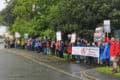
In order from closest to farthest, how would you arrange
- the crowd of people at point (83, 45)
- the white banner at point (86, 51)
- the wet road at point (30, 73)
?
the wet road at point (30, 73), the crowd of people at point (83, 45), the white banner at point (86, 51)

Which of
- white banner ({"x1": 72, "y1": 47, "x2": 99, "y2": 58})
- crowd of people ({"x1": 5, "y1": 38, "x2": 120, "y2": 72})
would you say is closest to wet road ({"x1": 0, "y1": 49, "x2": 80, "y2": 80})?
crowd of people ({"x1": 5, "y1": 38, "x2": 120, "y2": 72})

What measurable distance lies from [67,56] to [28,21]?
28755 millimetres

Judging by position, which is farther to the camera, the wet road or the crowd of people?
the crowd of people

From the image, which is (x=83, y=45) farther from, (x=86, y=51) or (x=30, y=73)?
(x=30, y=73)

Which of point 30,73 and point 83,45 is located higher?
point 83,45

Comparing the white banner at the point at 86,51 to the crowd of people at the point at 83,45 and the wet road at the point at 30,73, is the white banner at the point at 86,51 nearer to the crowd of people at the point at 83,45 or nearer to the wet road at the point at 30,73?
the crowd of people at the point at 83,45

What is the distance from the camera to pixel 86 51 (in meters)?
33.3

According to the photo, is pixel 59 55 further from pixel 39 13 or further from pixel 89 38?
pixel 39 13

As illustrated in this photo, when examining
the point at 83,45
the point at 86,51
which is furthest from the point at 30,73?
the point at 83,45

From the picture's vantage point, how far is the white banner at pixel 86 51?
31161mm

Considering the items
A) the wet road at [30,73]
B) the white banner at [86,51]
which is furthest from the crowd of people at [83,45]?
the wet road at [30,73]

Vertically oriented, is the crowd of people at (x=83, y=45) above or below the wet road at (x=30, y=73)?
above

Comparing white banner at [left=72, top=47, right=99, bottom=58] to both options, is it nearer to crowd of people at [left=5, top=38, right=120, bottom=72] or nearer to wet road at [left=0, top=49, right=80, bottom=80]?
crowd of people at [left=5, top=38, right=120, bottom=72]

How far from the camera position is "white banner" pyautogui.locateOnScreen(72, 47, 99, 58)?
31.2 meters
